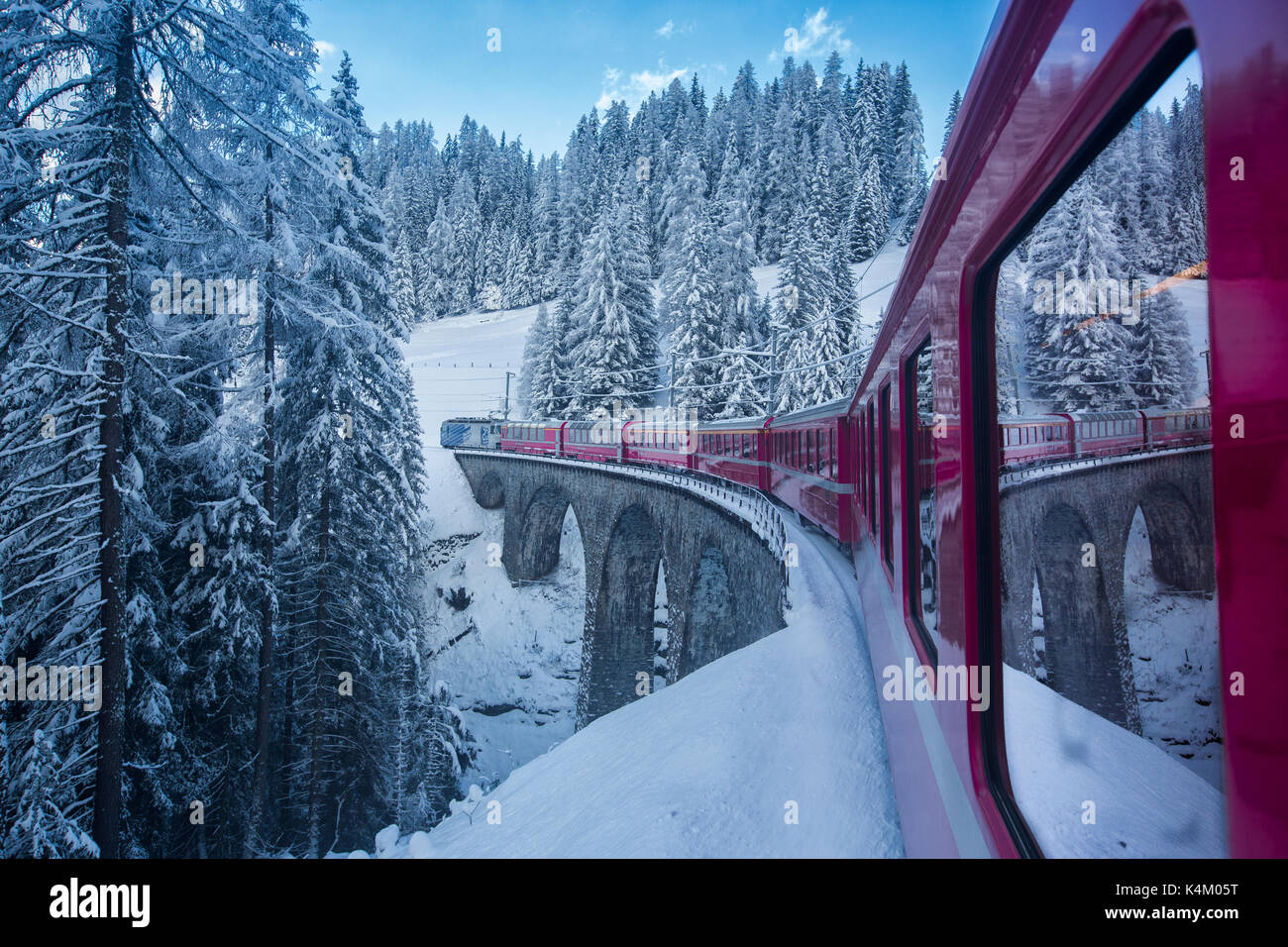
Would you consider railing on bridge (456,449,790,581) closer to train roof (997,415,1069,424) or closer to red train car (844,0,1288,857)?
red train car (844,0,1288,857)

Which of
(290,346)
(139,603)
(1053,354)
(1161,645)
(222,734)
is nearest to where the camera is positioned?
(1161,645)

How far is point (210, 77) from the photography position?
7.68 m

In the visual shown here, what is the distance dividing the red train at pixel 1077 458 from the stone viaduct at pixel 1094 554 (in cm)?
1

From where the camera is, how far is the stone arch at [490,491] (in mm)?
38781

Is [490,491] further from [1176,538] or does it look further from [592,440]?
[1176,538]

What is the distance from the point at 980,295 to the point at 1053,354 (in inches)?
27.7

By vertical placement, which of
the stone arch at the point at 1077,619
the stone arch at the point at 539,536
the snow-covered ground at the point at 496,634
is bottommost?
the snow-covered ground at the point at 496,634

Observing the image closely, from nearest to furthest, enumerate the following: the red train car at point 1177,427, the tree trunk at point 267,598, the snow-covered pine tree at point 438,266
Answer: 1. the red train car at point 1177,427
2. the tree trunk at point 267,598
3. the snow-covered pine tree at point 438,266

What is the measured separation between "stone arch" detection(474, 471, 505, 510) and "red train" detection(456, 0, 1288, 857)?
36.4 m

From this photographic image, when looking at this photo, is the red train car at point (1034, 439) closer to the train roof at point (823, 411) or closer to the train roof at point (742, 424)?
the train roof at point (823, 411)

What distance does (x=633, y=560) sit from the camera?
25.8 m

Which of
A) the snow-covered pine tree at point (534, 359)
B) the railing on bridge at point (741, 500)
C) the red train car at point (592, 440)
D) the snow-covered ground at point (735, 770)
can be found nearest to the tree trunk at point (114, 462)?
the snow-covered ground at point (735, 770)
